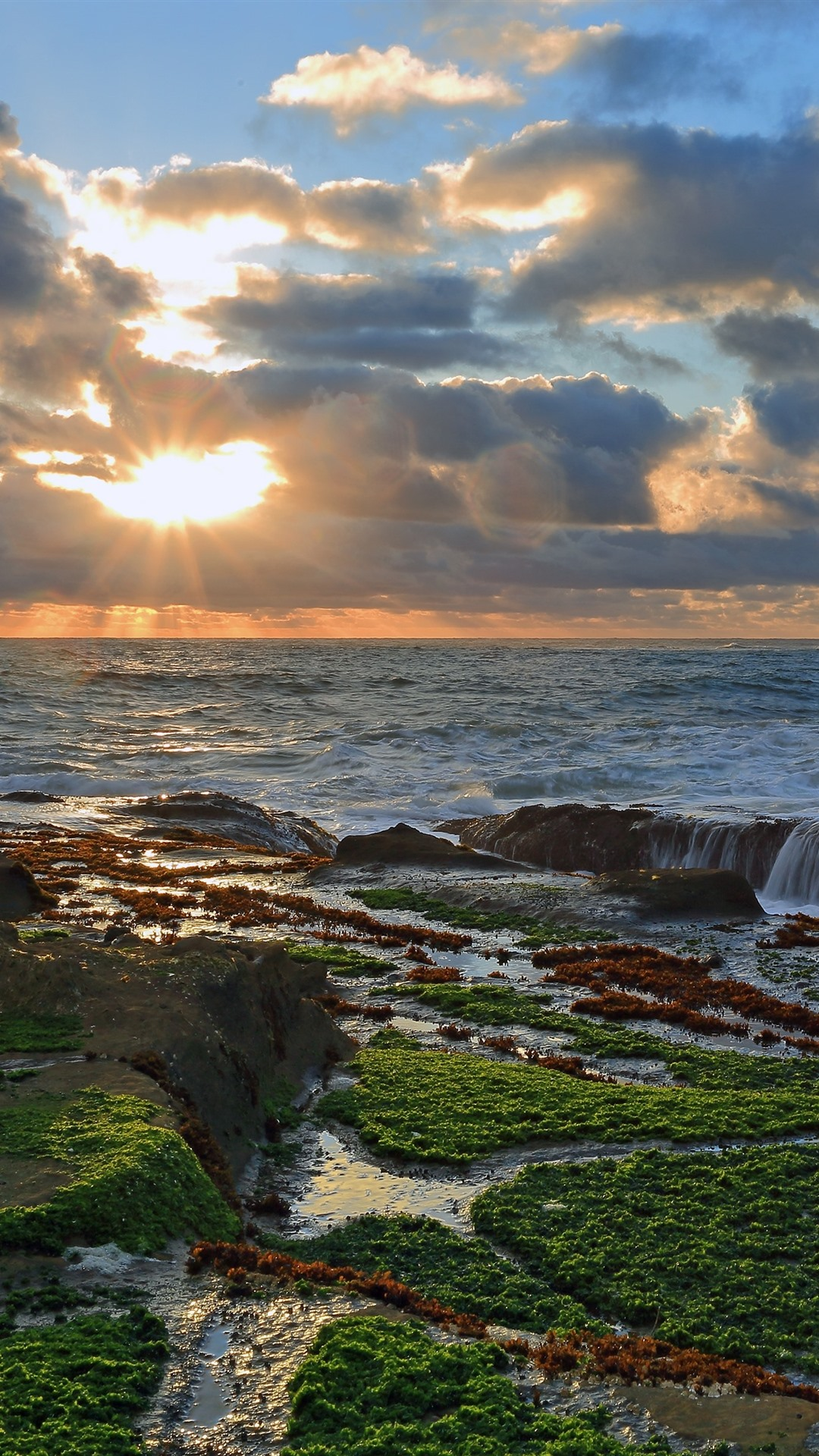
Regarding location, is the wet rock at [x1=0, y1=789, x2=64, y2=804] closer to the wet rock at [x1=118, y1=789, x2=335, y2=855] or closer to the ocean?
the ocean

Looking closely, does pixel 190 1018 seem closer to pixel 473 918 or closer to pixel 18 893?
pixel 18 893

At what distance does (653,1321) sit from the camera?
9.72 meters

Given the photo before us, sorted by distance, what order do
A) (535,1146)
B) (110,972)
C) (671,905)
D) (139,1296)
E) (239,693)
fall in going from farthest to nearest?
(239,693), (671,905), (110,972), (535,1146), (139,1296)

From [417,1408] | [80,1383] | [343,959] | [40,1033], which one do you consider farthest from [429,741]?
[80,1383]

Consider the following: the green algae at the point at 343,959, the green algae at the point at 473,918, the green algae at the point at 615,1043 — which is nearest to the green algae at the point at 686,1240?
the green algae at the point at 615,1043

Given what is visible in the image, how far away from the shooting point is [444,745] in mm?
78938

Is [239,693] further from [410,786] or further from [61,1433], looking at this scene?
[61,1433]

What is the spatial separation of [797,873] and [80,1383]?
33074 millimetres

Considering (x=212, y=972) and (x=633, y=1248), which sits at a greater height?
(x=212, y=972)

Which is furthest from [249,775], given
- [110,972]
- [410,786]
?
[110,972]

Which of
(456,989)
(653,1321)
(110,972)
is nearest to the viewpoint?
(653,1321)

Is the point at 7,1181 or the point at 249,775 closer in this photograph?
the point at 7,1181

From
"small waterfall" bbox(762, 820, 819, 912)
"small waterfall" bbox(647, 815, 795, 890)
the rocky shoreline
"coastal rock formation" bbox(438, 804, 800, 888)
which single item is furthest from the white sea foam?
the rocky shoreline

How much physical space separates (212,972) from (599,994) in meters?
10.1
